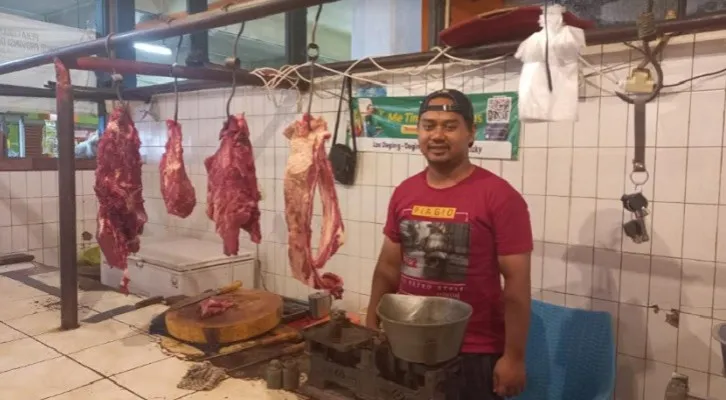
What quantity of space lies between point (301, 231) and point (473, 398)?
4.25 feet

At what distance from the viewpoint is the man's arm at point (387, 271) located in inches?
93.4

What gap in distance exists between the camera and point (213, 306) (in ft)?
10.4

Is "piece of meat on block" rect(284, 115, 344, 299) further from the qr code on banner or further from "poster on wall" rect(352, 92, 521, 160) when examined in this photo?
the qr code on banner

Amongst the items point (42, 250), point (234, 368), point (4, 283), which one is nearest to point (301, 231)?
point (234, 368)

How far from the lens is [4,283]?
13.9 ft

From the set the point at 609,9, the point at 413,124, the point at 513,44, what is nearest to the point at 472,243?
the point at 513,44

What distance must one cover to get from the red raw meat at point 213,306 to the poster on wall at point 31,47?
10.3 ft

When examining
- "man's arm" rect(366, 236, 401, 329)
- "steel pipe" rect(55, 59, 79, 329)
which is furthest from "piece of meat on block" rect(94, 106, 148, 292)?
"man's arm" rect(366, 236, 401, 329)

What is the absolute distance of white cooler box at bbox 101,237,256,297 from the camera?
384 centimetres

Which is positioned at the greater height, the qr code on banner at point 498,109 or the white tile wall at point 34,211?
the qr code on banner at point 498,109

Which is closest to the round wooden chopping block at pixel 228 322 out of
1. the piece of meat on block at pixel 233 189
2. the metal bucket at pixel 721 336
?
the piece of meat on block at pixel 233 189

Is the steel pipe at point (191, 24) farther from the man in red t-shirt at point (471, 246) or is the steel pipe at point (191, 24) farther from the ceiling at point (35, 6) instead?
the ceiling at point (35, 6)

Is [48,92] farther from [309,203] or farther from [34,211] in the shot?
[309,203]

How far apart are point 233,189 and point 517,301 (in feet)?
5.77
